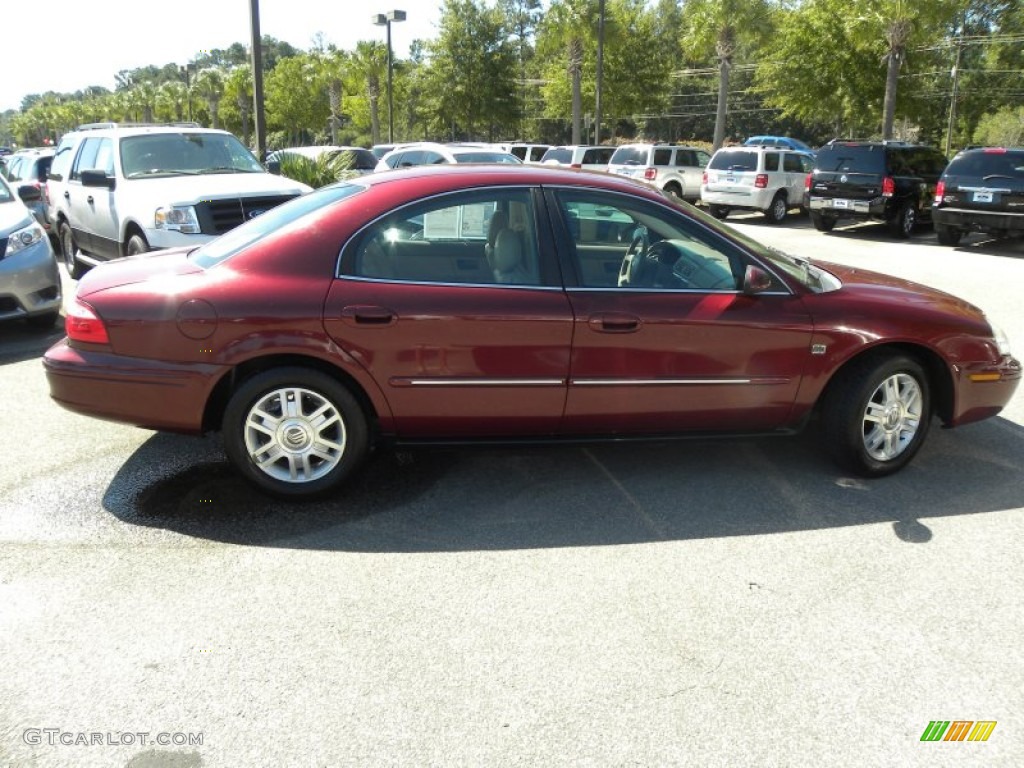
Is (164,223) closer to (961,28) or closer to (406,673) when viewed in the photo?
(406,673)

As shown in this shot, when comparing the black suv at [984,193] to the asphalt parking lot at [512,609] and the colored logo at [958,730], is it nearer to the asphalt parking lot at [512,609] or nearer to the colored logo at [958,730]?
the asphalt parking lot at [512,609]

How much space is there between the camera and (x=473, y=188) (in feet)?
13.4

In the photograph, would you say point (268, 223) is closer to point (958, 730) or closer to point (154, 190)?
point (958, 730)

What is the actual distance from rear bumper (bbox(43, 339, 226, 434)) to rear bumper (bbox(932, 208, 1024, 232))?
13.6m

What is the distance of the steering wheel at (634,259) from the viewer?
4.21 metres

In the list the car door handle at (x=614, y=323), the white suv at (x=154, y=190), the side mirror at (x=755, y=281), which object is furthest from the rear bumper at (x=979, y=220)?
the car door handle at (x=614, y=323)

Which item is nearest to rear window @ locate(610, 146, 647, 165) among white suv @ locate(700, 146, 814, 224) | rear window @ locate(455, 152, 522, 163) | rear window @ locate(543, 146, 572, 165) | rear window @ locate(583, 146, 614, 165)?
rear window @ locate(583, 146, 614, 165)

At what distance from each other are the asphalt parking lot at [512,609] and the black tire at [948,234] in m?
11.3

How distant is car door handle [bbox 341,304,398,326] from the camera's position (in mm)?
3859

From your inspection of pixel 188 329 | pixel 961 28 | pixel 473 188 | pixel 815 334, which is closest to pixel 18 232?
pixel 188 329

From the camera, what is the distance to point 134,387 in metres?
3.93

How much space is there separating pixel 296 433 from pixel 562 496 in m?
1.35

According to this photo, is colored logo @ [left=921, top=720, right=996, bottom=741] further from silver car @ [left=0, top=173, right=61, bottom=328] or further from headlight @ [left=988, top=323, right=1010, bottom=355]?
silver car @ [left=0, top=173, right=61, bottom=328]

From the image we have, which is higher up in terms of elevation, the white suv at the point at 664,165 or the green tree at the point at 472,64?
the green tree at the point at 472,64
